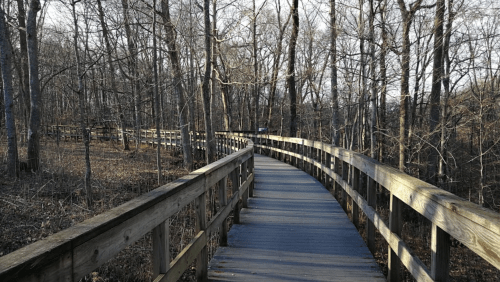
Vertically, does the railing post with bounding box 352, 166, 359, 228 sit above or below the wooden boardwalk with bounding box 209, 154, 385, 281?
above

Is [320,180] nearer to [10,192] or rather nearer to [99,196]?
[99,196]

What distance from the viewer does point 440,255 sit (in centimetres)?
256

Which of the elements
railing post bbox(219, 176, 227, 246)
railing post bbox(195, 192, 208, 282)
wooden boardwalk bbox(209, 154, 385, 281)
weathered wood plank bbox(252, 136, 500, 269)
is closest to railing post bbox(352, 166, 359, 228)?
wooden boardwalk bbox(209, 154, 385, 281)

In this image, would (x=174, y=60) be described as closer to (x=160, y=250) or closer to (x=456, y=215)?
(x=160, y=250)

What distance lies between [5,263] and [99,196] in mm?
11326

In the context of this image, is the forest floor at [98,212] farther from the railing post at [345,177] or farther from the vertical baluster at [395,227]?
the vertical baluster at [395,227]

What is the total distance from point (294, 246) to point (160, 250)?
2.56 m

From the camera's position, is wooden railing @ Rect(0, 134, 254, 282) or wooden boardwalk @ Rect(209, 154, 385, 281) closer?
wooden railing @ Rect(0, 134, 254, 282)

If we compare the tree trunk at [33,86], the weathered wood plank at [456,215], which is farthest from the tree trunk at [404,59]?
the tree trunk at [33,86]

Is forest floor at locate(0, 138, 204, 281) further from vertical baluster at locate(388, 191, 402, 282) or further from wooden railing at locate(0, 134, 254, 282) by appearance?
vertical baluster at locate(388, 191, 402, 282)

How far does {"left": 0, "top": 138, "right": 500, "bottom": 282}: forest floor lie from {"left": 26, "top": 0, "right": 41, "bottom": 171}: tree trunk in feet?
2.20

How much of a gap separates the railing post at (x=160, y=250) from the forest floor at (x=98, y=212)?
9.74ft

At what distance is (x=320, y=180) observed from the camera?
9953 millimetres

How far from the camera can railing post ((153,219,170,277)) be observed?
8.40 feet
